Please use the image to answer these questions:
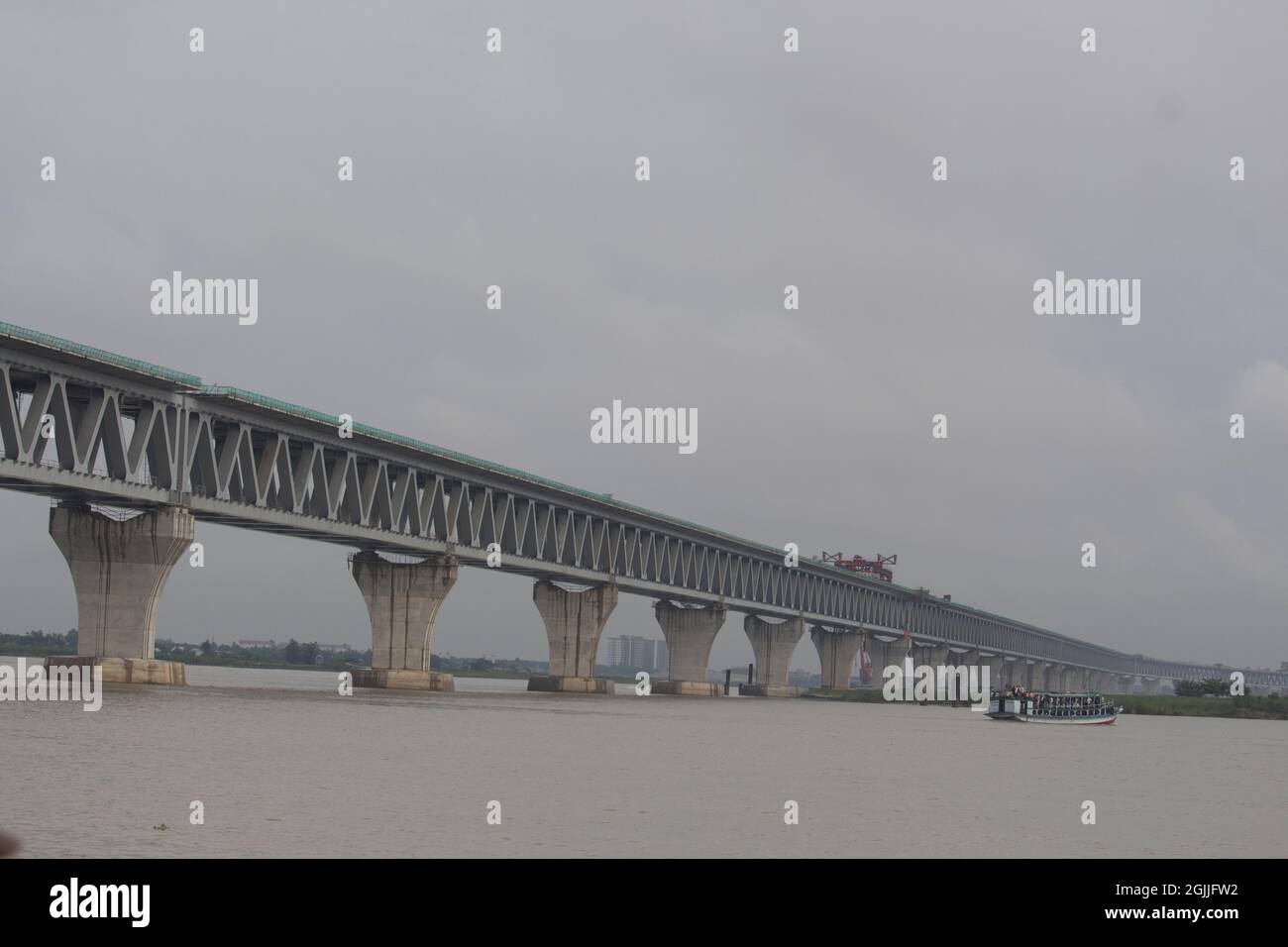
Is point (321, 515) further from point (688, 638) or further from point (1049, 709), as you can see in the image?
point (688, 638)

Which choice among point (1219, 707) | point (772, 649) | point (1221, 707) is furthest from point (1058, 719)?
point (772, 649)

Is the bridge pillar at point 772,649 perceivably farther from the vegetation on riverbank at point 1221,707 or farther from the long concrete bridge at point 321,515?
the vegetation on riverbank at point 1221,707

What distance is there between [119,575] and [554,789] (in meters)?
48.6

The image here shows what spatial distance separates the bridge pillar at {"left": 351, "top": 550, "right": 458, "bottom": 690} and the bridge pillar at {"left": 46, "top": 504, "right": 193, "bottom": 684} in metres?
34.3

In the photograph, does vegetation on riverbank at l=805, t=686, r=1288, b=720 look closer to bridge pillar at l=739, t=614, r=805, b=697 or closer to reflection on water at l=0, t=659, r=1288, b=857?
bridge pillar at l=739, t=614, r=805, b=697

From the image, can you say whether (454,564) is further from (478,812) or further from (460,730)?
(478,812)

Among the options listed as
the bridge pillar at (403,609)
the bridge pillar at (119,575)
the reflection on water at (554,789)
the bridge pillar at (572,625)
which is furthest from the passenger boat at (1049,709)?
the bridge pillar at (119,575)

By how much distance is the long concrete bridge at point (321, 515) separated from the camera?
77.4 metres

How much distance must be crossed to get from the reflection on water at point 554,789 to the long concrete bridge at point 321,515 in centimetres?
938

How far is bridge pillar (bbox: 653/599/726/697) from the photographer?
17125 cm

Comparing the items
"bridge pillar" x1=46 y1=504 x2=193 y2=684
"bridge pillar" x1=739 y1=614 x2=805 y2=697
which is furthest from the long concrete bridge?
"bridge pillar" x1=739 y1=614 x2=805 y2=697
